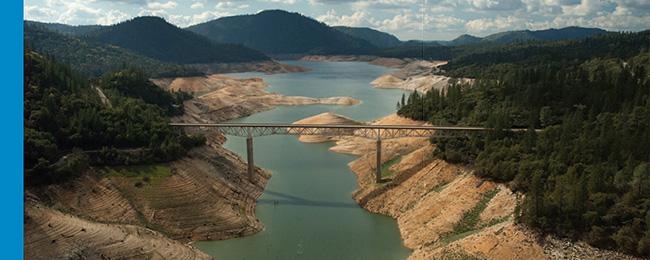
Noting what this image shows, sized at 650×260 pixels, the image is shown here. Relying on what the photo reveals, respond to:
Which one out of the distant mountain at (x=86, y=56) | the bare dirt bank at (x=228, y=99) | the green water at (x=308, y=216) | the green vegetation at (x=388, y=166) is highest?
the distant mountain at (x=86, y=56)

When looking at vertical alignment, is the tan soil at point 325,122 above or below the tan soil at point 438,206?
above

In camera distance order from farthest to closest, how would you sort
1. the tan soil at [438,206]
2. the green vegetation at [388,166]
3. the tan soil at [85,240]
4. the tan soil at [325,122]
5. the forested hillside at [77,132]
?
1. the tan soil at [325,122]
2. the green vegetation at [388,166]
3. the forested hillside at [77,132]
4. the tan soil at [438,206]
5. the tan soil at [85,240]

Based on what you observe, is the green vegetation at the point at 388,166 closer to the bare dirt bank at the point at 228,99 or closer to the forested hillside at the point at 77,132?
the forested hillside at the point at 77,132

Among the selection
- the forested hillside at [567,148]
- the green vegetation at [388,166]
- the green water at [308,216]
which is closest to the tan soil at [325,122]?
the green water at [308,216]

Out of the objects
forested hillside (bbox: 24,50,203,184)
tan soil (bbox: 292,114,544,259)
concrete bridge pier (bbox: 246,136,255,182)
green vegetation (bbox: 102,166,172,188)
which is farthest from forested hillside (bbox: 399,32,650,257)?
forested hillside (bbox: 24,50,203,184)

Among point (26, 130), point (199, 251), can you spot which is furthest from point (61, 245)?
point (26, 130)

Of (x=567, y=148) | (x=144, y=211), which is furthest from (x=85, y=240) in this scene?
(x=567, y=148)

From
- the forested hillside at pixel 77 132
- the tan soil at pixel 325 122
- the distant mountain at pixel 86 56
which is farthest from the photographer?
the distant mountain at pixel 86 56

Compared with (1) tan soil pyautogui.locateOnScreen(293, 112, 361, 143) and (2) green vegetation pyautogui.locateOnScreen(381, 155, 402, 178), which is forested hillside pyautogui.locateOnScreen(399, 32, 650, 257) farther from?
(1) tan soil pyautogui.locateOnScreen(293, 112, 361, 143)

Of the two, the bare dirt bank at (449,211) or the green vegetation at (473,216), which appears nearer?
the bare dirt bank at (449,211)
